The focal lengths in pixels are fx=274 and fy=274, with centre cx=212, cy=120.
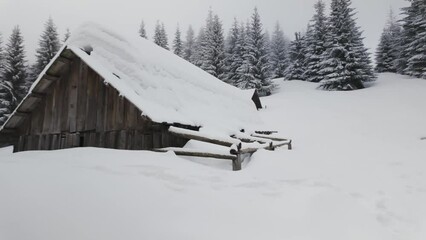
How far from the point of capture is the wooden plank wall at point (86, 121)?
30.7 feet

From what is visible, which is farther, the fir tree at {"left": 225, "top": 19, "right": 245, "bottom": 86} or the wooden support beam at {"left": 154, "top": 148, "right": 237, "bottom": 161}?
the fir tree at {"left": 225, "top": 19, "right": 245, "bottom": 86}

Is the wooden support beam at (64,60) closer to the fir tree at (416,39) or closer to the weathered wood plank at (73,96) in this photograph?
the weathered wood plank at (73,96)

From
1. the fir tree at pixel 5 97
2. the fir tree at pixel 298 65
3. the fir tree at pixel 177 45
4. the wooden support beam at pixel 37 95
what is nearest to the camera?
the wooden support beam at pixel 37 95

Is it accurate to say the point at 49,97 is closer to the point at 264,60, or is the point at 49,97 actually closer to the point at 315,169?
the point at 315,169

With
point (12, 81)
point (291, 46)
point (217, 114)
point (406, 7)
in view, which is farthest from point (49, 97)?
point (291, 46)

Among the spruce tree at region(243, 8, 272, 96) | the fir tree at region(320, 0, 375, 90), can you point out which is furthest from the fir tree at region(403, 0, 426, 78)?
the spruce tree at region(243, 8, 272, 96)

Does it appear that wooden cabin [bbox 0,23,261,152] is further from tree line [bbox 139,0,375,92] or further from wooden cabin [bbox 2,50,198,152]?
tree line [bbox 139,0,375,92]

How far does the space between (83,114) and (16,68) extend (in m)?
29.6

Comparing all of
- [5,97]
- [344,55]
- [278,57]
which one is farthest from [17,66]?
[278,57]

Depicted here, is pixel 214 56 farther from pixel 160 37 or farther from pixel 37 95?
pixel 37 95

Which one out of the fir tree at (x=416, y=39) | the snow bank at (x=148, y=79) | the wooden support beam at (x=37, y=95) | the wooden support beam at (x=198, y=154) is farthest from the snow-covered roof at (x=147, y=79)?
the fir tree at (x=416, y=39)

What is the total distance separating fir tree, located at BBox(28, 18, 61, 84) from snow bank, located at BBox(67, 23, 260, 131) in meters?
30.3

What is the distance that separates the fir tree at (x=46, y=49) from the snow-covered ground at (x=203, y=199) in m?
35.0

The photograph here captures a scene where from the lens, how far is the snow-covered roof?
30.9 ft
